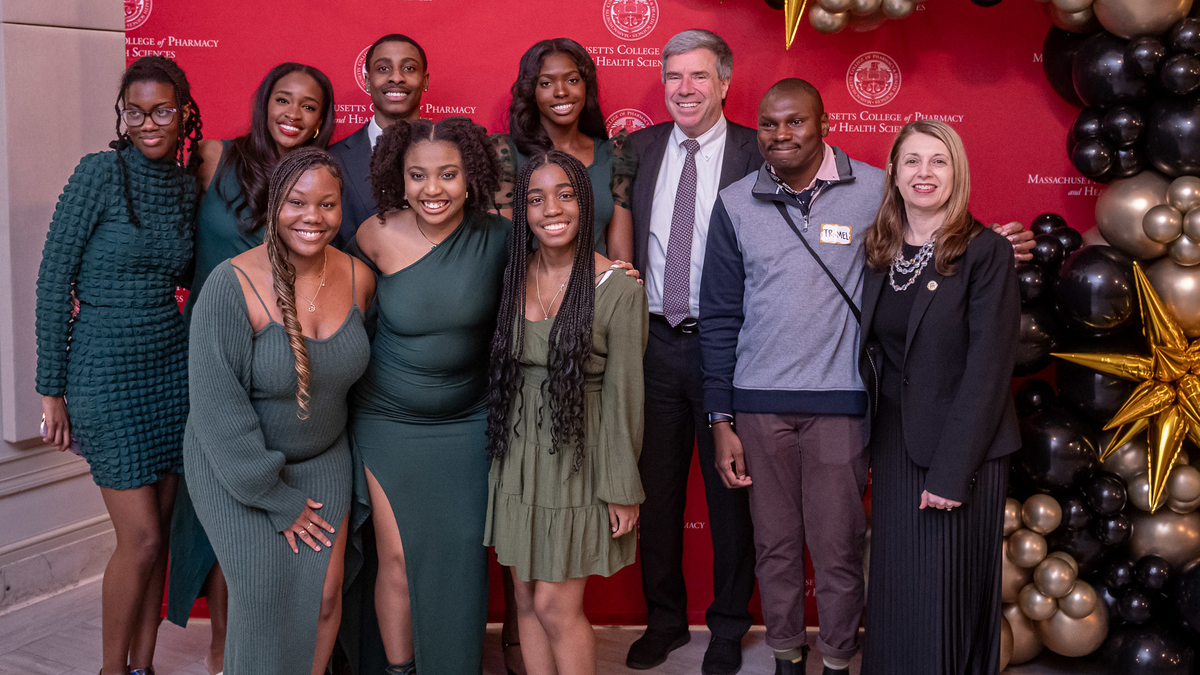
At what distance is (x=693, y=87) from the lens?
301 cm

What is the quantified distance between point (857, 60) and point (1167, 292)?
1.37 m

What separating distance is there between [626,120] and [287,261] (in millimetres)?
1718

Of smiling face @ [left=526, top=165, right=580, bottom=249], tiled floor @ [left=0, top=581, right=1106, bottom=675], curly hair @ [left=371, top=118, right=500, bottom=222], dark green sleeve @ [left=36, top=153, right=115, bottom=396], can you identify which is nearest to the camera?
smiling face @ [left=526, top=165, right=580, bottom=249]

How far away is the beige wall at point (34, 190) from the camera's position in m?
3.45

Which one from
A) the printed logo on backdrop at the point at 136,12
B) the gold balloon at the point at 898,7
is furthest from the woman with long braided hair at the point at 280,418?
the gold balloon at the point at 898,7

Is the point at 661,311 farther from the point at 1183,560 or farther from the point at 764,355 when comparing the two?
the point at 1183,560

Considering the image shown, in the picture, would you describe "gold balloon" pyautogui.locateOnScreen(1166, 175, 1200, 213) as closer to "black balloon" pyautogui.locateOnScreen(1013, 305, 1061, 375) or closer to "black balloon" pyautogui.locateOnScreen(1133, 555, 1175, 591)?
"black balloon" pyautogui.locateOnScreen(1013, 305, 1061, 375)

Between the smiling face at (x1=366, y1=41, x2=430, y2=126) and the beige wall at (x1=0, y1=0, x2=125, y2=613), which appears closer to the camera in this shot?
the smiling face at (x1=366, y1=41, x2=430, y2=126)

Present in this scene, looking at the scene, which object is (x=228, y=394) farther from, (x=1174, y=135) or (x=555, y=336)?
(x=1174, y=135)

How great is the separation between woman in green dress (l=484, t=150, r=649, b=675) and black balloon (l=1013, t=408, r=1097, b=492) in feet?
4.66

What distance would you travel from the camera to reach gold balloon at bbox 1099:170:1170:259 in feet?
9.27

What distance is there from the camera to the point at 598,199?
9.92ft

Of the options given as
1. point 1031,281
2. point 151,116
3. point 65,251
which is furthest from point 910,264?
point 65,251

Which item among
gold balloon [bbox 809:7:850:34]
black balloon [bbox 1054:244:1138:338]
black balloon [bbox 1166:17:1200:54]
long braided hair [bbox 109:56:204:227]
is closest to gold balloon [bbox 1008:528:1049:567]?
black balloon [bbox 1054:244:1138:338]
